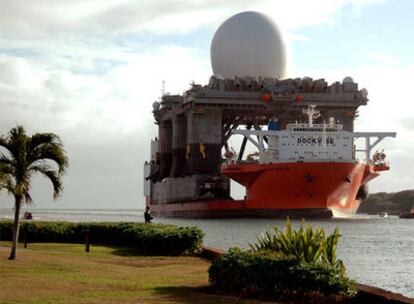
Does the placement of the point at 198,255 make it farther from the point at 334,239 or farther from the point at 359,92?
the point at 359,92

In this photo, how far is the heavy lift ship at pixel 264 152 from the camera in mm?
73062

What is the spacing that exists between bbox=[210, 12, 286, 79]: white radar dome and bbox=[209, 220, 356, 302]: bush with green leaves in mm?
74912

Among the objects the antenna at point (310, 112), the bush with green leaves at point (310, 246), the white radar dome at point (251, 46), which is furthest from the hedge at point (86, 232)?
the white radar dome at point (251, 46)

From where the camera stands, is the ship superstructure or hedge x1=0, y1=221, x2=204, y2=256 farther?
the ship superstructure

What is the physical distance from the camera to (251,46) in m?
93.0

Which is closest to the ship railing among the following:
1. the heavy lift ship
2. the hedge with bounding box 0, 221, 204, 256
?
the heavy lift ship

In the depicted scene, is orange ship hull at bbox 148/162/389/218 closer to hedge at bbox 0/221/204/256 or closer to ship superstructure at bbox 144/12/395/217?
ship superstructure at bbox 144/12/395/217

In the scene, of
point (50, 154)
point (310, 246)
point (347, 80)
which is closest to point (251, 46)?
point (347, 80)

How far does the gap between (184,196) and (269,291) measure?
79.8m

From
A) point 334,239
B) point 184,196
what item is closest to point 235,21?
point 184,196

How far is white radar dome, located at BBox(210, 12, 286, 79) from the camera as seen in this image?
92775 millimetres

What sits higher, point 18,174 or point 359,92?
point 359,92

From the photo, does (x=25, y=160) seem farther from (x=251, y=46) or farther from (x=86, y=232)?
(x=251, y=46)

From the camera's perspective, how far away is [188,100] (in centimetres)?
9131
